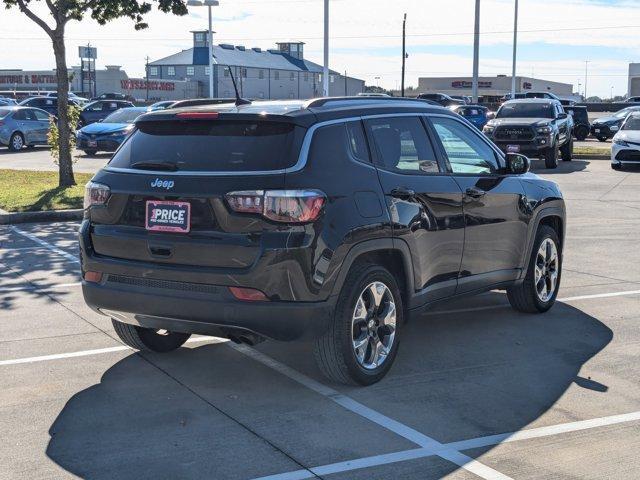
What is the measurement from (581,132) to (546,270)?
1262 inches

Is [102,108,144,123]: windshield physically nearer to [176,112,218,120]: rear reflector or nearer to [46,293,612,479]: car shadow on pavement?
[46,293,612,479]: car shadow on pavement

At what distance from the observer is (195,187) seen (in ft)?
17.4

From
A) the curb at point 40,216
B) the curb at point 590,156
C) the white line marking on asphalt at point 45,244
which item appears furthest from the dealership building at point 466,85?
the white line marking on asphalt at point 45,244

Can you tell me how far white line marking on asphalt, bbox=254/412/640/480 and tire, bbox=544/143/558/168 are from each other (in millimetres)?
19584

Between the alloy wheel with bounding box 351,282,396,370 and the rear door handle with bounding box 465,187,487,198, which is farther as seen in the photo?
the rear door handle with bounding box 465,187,487,198

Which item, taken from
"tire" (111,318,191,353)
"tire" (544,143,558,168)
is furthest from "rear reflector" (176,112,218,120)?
"tire" (544,143,558,168)

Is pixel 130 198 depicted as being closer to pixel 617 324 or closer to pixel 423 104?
pixel 423 104

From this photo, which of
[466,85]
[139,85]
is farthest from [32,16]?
[466,85]

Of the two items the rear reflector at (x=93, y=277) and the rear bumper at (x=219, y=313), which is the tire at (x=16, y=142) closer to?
the rear reflector at (x=93, y=277)

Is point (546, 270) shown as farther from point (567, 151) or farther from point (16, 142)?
point (16, 142)

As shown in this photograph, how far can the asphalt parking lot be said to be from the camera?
456cm

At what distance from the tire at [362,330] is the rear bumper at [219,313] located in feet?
0.59

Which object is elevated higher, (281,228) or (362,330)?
(281,228)

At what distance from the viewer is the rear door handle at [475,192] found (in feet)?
22.0
